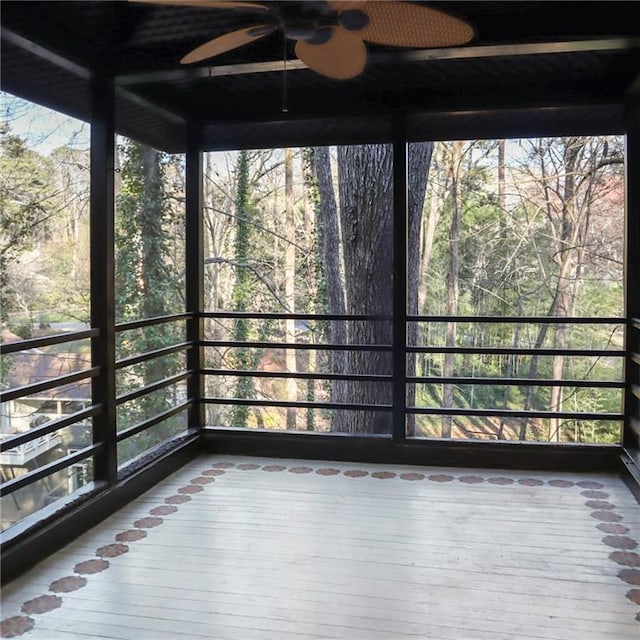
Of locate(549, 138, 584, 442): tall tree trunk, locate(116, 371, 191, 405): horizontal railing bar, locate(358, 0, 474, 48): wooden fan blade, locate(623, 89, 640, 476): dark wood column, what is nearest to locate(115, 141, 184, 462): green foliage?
locate(116, 371, 191, 405): horizontal railing bar

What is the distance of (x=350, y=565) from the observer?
110 inches

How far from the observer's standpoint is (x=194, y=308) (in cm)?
473

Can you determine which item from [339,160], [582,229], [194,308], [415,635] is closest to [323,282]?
[339,160]

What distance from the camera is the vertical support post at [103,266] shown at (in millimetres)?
3352

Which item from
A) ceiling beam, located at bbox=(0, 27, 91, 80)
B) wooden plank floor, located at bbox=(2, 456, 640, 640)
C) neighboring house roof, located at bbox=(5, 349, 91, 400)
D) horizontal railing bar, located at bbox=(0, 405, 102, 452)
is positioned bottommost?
wooden plank floor, located at bbox=(2, 456, 640, 640)

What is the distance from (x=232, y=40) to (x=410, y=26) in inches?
27.8

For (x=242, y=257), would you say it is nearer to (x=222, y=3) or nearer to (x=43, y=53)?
(x=43, y=53)

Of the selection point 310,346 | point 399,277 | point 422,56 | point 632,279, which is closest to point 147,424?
point 310,346

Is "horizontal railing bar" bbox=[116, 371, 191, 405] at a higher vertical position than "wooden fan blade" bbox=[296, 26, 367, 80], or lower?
lower

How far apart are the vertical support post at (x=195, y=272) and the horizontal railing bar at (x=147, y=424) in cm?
15

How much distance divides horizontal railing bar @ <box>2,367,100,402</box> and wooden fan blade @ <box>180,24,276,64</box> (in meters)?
1.66

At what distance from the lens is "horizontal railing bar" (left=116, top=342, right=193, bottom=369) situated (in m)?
3.69

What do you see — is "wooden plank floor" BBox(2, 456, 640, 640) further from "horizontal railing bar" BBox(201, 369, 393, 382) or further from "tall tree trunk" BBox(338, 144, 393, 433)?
"tall tree trunk" BBox(338, 144, 393, 433)

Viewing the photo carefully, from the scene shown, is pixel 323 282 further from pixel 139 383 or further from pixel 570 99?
pixel 570 99
